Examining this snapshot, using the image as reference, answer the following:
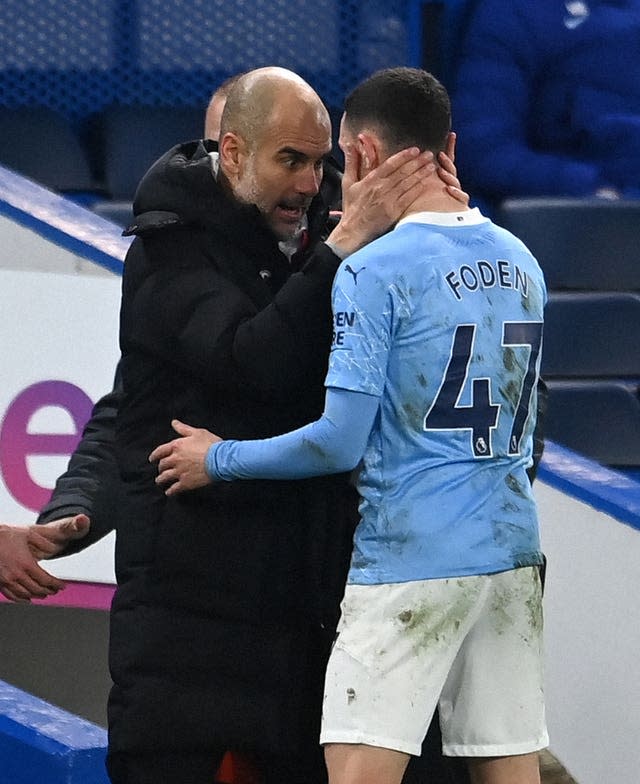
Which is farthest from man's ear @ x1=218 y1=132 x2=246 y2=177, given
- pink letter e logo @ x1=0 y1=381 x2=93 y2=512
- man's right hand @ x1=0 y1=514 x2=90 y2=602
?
pink letter e logo @ x1=0 y1=381 x2=93 y2=512

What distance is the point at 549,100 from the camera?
5.68 metres

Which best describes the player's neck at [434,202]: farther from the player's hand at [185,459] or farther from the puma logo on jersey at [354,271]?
the player's hand at [185,459]

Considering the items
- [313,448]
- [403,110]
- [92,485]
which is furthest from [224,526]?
[403,110]

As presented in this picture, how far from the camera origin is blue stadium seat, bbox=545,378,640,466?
522cm

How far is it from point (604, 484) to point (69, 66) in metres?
2.77

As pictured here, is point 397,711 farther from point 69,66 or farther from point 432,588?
point 69,66

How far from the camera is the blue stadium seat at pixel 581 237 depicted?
17.4 ft

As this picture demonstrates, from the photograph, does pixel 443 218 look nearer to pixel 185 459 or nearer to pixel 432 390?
pixel 432 390

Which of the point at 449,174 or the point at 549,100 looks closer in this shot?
the point at 449,174

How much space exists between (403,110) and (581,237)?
3.30 m

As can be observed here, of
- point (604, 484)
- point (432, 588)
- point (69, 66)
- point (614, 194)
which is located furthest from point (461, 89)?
point (432, 588)

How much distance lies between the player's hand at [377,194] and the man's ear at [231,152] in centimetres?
20

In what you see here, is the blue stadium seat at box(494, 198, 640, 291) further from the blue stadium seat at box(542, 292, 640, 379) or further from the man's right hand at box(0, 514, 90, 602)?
the man's right hand at box(0, 514, 90, 602)

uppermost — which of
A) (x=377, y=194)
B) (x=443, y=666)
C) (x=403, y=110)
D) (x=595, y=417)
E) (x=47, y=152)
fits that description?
(x=47, y=152)
